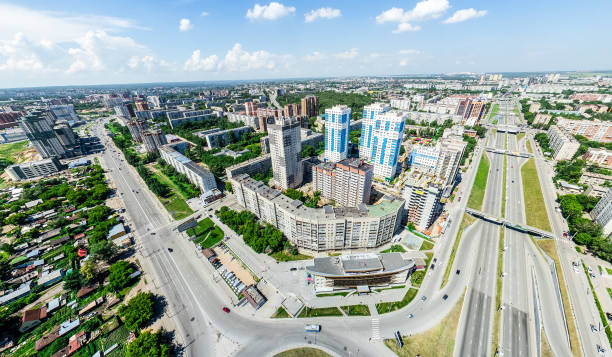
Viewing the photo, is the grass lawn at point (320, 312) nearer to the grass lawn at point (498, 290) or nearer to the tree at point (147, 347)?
the tree at point (147, 347)

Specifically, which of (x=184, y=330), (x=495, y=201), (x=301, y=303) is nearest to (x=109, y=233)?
(x=184, y=330)

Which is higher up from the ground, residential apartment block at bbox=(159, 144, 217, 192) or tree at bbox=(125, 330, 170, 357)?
residential apartment block at bbox=(159, 144, 217, 192)

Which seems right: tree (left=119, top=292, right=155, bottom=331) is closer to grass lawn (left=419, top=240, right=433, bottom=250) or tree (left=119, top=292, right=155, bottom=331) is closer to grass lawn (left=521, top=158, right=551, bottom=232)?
grass lawn (left=419, top=240, right=433, bottom=250)

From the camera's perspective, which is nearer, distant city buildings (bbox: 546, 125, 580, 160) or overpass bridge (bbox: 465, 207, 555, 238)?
overpass bridge (bbox: 465, 207, 555, 238)

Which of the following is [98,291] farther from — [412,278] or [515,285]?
[515,285]

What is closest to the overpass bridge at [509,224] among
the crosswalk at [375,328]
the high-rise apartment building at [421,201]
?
the high-rise apartment building at [421,201]

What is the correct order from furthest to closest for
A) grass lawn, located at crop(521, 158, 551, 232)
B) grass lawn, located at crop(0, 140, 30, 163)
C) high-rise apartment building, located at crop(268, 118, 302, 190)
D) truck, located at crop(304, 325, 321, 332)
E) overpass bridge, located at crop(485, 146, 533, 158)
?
grass lawn, located at crop(0, 140, 30, 163), overpass bridge, located at crop(485, 146, 533, 158), high-rise apartment building, located at crop(268, 118, 302, 190), grass lawn, located at crop(521, 158, 551, 232), truck, located at crop(304, 325, 321, 332)

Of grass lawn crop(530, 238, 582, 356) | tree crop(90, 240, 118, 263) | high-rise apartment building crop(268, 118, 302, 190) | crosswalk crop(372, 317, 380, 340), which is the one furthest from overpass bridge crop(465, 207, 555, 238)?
tree crop(90, 240, 118, 263)
